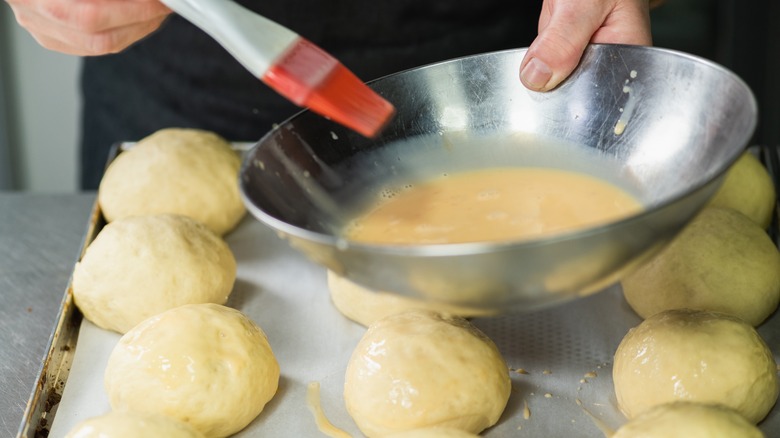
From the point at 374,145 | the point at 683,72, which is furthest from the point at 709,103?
the point at 374,145

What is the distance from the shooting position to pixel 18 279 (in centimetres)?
190

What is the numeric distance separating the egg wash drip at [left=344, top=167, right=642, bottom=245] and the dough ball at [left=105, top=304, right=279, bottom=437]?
30 cm

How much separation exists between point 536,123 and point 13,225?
1.32 meters

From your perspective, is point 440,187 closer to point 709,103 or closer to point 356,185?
point 356,185

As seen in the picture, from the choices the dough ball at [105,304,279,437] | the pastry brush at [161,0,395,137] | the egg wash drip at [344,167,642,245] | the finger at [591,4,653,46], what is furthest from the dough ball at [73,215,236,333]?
the finger at [591,4,653,46]

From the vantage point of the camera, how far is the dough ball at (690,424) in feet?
3.90

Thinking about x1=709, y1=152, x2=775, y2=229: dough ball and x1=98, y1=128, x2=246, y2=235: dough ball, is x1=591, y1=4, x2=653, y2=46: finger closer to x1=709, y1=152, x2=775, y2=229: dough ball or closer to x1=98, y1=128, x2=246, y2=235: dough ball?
x1=709, y1=152, x2=775, y2=229: dough ball

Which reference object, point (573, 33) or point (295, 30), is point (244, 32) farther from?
point (295, 30)

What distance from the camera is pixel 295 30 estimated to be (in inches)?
85.5

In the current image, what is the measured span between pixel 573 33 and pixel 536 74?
0.10 meters

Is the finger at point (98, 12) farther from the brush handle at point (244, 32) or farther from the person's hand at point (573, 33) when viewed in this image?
the person's hand at point (573, 33)

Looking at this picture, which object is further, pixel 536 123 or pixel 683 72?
pixel 536 123

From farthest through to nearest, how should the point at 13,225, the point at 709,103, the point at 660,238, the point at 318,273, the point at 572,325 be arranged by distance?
1. the point at 13,225
2. the point at 318,273
3. the point at 572,325
4. the point at 709,103
5. the point at 660,238

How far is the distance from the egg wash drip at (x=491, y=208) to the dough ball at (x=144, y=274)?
0.47 m
